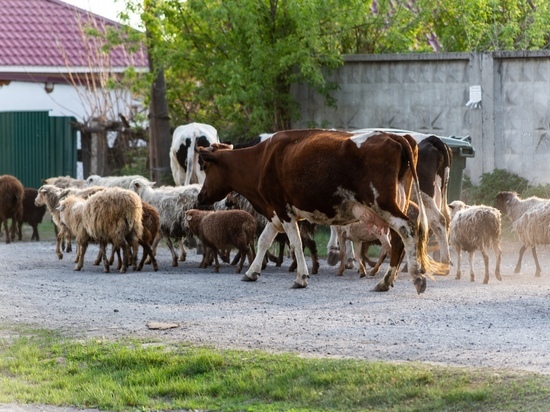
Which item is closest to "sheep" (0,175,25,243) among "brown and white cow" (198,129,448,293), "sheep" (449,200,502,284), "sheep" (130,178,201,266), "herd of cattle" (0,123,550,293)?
"herd of cattle" (0,123,550,293)

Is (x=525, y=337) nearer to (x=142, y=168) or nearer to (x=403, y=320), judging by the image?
(x=403, y=320)

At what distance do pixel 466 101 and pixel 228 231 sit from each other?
635 centimetres

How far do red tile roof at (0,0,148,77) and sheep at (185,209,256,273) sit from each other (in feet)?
53.8

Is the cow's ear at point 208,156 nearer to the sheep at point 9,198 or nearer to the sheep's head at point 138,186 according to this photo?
the sheep's head at point 138,186

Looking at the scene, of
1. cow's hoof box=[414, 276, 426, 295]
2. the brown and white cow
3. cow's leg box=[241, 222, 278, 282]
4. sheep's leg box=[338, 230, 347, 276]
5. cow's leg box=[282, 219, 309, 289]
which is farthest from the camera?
sheep's leg box=[338, 230, 347, 276]

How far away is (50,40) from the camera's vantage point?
35.1 meters

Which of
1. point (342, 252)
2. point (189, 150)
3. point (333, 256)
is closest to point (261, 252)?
point (342, 252)

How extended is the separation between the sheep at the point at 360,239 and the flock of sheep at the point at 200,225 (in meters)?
0.01

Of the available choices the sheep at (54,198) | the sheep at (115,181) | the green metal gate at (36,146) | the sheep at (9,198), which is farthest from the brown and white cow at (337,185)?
the green metal gate at (36,146)

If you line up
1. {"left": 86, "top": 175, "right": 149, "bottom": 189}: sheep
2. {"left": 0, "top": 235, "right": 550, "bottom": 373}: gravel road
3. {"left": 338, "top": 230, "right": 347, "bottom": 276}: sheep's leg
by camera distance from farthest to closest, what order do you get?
1. {"left": 86, "top": 175, "right": 149, "bottom": 189}: sheep
2. {"left": 338, "top": 230, "right": 347, "bottom": 276}: sheep's leg
3. {"left": 0, "top": 235, "right": 550, "bottom": 373}: gravel road

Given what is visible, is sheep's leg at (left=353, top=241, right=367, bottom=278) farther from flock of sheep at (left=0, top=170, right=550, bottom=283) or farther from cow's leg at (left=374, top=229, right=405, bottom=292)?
cow's leg at (left=374, top=229, right=405, bottom=292)

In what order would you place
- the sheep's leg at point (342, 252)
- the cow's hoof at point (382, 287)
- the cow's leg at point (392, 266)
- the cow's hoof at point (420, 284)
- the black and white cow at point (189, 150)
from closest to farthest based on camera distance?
the cow's hoof at point (420, 284), the cow's leg at point (392, 266), the cow's hoof at point (382, 287), the sheep's leg at point (342, 252), the black and white cow at point (189, 150)

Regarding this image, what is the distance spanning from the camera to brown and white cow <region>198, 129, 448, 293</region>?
1342 cm

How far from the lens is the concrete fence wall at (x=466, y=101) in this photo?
2006 cm
